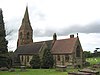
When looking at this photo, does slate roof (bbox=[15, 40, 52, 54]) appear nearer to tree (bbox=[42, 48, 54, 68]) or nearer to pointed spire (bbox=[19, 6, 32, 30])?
tree (bbox=[42, 48, 54, 68])

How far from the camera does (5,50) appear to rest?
53094 millimetres

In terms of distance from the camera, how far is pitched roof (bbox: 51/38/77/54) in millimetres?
59638

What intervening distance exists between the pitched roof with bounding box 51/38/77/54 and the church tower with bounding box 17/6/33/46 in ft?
62.3

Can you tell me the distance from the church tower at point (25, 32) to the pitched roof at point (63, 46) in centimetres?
1898

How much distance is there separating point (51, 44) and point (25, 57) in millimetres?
9269

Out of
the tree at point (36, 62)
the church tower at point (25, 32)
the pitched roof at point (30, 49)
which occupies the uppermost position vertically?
the church tower at point (25, 32)

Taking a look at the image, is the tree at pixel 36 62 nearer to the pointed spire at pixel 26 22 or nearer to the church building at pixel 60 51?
the church building at pixel 60 51

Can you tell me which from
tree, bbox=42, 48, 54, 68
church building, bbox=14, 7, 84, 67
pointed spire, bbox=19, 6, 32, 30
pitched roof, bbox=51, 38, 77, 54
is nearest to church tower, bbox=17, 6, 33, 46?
pointed spire, bbox=19, 6, 32, 30

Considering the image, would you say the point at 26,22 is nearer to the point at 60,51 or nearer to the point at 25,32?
the point at 25,32

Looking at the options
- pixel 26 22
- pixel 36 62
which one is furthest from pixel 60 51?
pixel 26 22

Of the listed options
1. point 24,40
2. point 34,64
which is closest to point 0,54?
point 34,64

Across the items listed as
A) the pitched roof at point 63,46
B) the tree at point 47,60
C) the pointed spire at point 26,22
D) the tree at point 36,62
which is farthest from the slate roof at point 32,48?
the pointed spire at point 26,22

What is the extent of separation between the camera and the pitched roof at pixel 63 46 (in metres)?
59.6

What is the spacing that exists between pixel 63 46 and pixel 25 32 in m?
23.7
